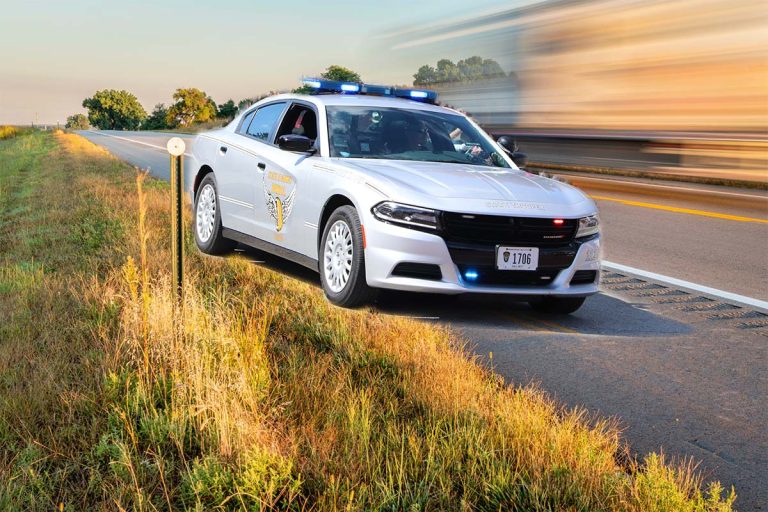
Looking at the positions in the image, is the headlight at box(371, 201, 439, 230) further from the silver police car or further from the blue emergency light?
the blue emergency light

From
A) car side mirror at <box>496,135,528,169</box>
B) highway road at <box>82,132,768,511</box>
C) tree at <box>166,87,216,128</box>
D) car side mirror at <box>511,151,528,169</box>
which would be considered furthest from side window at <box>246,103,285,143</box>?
tree at <box>166,87,216,128</box>

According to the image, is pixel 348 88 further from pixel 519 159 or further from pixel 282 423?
pixel 282 423

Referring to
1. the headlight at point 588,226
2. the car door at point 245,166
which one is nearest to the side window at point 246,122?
the car door at point 245,166

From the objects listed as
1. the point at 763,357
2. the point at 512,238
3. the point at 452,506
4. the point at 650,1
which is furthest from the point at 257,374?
the point at 650,1

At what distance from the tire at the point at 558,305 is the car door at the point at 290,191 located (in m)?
1.82

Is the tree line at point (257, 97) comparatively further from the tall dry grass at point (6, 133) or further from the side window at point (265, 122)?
the tall dry grass at point (6, 133)

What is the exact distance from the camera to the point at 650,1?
17.6 m

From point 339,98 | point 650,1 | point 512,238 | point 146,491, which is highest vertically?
point 650,1

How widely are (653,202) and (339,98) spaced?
882 centimetres

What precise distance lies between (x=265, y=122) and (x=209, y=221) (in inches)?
45.5

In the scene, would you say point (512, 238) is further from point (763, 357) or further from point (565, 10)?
point (565, 10)

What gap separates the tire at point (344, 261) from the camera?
5.92 m

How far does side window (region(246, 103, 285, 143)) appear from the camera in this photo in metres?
7.83

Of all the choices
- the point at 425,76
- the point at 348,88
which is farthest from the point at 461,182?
the point at 425,76
